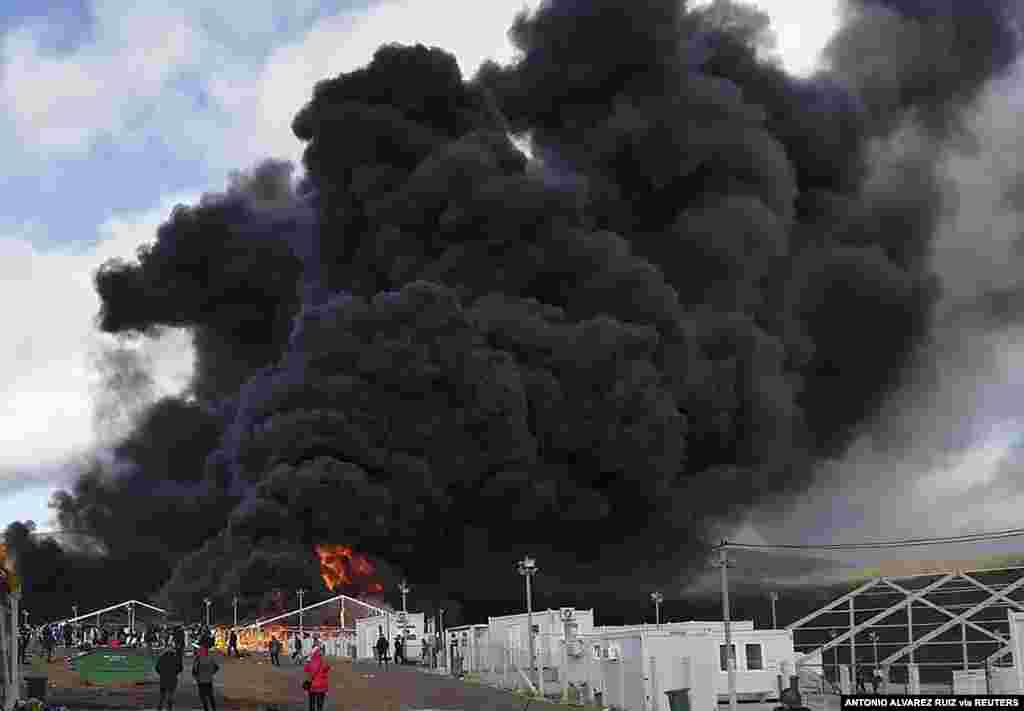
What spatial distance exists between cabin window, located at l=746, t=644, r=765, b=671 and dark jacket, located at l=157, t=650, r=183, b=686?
26.2 meters

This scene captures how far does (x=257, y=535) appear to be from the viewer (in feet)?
359

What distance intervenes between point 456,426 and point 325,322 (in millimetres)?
13871

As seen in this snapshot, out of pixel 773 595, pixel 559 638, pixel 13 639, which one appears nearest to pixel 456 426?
pixel 773 595

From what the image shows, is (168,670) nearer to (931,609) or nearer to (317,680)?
(317,680)

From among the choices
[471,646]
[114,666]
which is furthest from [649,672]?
[114,666]

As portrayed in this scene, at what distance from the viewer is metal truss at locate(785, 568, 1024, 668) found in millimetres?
52375

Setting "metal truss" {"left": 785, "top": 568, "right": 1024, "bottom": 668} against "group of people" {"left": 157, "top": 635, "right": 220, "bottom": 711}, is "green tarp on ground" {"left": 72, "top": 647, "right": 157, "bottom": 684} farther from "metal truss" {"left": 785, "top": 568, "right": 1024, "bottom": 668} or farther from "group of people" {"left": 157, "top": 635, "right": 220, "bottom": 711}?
"metal truss" {"left": 785, "top": 568, "right": 1024, "bottom": 668}

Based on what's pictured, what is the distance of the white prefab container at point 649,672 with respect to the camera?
130ft

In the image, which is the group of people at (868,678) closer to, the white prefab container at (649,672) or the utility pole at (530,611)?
the white prefab container at (649,672)

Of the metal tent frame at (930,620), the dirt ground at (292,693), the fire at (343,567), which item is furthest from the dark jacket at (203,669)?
the fire at (343,567)

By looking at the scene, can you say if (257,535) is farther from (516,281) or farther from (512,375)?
(516,281)

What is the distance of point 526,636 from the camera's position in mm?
62812

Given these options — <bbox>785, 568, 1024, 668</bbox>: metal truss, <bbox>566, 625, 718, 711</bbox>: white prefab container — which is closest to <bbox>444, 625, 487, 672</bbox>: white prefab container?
<bbox>566, 625, 718, 711</bbox>: white prefab container

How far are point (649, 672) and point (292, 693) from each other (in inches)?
487
